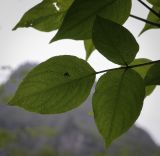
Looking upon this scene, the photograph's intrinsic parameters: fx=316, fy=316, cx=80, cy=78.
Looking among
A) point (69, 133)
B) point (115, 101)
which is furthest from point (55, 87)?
point (69, 133)

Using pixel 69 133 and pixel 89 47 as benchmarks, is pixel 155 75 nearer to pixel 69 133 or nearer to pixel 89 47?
pixel 89 47

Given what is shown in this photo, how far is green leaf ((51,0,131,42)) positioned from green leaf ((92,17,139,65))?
0.01 meters

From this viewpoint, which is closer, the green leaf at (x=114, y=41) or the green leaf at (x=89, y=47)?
the green leaf at (x=114, y=41)

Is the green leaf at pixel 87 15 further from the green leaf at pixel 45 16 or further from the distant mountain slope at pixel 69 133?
the distant mountain slope at pixel 69 133

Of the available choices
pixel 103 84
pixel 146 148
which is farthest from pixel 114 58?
pixel 146 148

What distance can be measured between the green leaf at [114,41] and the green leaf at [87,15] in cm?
1

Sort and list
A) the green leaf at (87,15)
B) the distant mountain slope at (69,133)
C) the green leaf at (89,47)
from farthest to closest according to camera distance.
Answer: the distant mountain slope at (69,133) < the green leaf at (89,47) < the green leaf at (87,15)

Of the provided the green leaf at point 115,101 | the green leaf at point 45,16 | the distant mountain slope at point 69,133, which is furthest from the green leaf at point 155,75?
the distant mountain slope at point 69,133

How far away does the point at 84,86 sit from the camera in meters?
0.29

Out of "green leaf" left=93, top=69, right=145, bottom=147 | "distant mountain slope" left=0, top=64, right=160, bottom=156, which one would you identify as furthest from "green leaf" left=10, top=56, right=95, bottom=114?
"distant mountain slope" left=0, top=64, right=160, bottom=156

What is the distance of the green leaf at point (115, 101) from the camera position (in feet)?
0.88

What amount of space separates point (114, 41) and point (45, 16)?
0.09 meters

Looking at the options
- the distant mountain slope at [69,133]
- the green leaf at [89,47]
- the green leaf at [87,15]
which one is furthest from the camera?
the distant mountain slope at [69,133]

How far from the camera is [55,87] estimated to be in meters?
0.28
